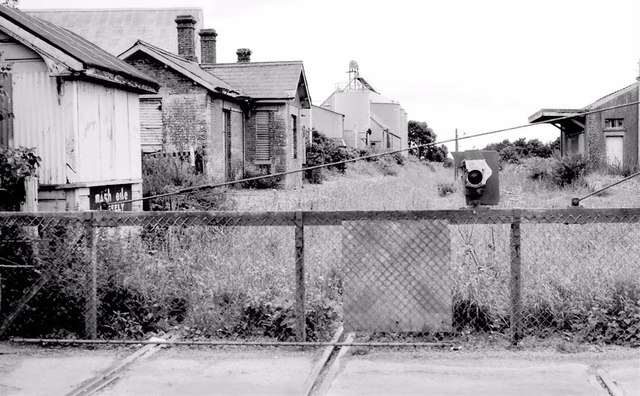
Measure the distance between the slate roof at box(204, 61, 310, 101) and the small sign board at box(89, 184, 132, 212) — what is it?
51.1ft

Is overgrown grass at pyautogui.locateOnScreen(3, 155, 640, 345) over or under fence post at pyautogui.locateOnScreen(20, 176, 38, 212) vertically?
under

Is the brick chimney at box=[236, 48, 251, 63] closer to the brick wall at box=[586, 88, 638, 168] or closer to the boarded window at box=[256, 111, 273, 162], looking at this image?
the boarded window at box=[256, 111, 273, 162]

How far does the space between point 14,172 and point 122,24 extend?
40.4 meters

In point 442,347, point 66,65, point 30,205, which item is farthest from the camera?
point 66,65

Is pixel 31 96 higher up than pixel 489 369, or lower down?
higher up

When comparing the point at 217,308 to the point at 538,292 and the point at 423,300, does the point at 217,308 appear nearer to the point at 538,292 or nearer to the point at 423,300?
the point at 423,300

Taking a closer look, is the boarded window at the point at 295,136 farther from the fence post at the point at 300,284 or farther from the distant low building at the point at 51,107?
the fence post at the point at 300,284

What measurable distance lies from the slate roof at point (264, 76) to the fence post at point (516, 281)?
21.5 meters

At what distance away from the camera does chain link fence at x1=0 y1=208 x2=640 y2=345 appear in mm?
5996

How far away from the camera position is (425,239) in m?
6.41

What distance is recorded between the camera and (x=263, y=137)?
89.8ft

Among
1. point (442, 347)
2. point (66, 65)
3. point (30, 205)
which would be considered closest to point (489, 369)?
point (442, 347)

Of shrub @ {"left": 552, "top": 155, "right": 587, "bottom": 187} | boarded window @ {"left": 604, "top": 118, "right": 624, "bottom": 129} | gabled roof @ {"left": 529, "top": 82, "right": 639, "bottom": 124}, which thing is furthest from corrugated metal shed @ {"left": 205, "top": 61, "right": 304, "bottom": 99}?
boarded window @ {"left": 604, "top": 118, "right": 624, "bottom": 129}

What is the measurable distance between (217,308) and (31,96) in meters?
5.07
